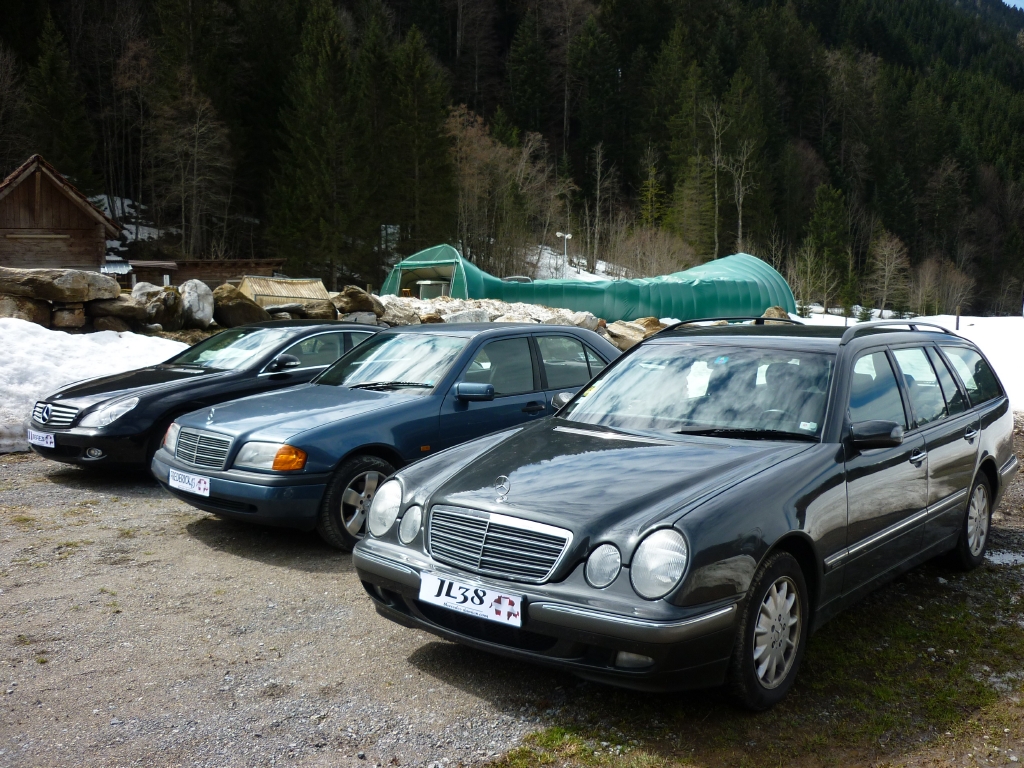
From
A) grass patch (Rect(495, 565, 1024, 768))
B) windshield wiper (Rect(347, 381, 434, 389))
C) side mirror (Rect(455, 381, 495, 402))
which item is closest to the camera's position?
grass patch (Rect(495, 565, 1024, 768))

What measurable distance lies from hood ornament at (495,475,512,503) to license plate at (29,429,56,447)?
563cm

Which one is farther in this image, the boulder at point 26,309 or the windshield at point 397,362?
the boulder at point 26,309

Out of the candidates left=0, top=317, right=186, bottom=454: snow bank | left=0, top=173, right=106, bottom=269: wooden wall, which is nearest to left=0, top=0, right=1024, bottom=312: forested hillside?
left=0, top=173, right=106, bottom=269: wooden wall

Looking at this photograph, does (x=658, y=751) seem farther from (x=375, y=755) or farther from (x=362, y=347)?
(x=362, y=347)

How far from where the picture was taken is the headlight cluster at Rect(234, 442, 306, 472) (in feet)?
18.4

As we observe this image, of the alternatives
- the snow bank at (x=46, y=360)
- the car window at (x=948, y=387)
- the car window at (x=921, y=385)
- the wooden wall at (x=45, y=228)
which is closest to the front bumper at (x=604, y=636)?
the car window at (x=921, y=385)

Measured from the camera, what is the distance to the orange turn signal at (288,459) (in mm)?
5617

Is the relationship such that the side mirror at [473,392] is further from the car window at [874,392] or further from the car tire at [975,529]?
the car tire at [975,529]

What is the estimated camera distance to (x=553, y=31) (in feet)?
289

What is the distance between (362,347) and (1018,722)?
212 inches

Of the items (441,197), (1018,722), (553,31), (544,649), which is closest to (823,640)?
(1018,722)

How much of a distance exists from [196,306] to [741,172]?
195 ft

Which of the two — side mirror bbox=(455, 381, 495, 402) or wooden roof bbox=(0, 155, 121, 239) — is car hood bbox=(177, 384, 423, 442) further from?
wooden roof bbox=(0, 155, 121, 239)

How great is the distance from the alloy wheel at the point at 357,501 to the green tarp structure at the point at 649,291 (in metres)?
26.7
